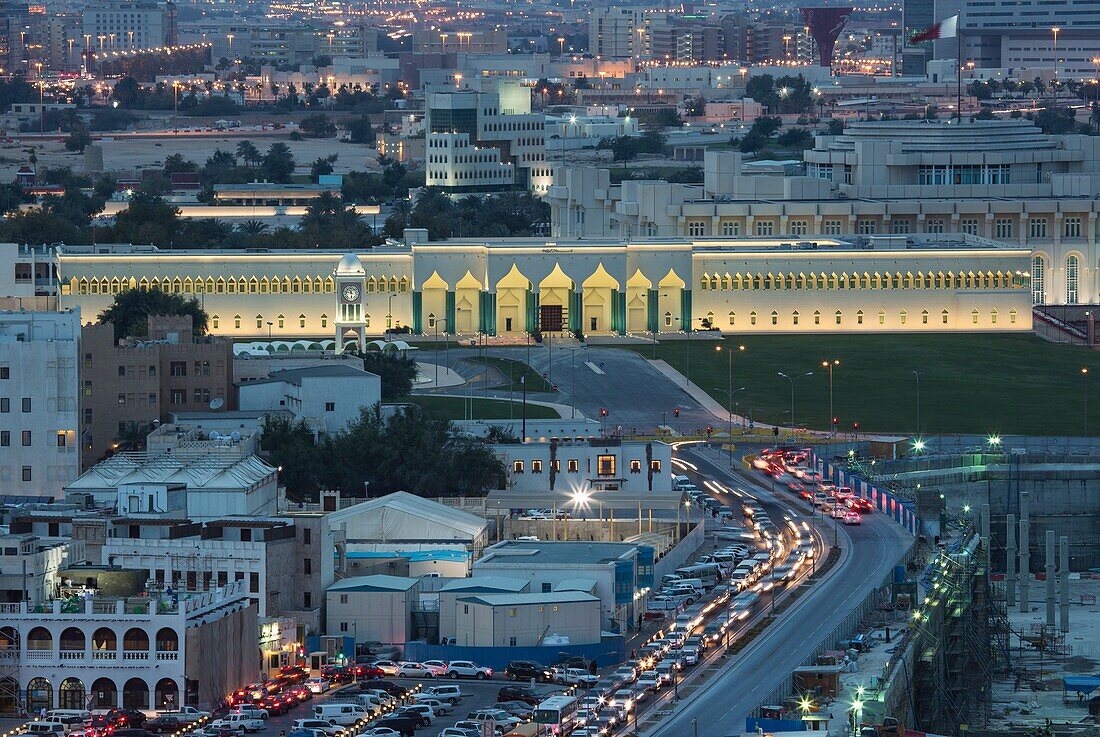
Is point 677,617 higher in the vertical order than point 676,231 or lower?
lower

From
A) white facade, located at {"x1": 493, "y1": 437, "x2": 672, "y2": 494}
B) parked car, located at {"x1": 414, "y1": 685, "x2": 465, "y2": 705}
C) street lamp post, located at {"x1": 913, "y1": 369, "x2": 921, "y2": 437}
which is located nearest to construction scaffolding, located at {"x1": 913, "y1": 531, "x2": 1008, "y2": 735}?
white facade, located at {"x1": 493, "y1": 437, "x2": 672, "y2": 494}

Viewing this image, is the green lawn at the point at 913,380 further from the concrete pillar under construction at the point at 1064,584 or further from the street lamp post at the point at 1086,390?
the concrete pillar under construction at the point at 1064,584

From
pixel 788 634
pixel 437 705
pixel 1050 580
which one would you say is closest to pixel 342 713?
pixel 437 705

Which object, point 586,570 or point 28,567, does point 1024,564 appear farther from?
Answer: point 28,567

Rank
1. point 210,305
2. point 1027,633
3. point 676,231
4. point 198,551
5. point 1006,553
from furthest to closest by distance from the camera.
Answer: point 676,231 → point 210,305 → point 1006,553 → point 1027,633 → point 198,551

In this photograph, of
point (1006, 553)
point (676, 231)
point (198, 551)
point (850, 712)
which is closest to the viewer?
point (850, 712)

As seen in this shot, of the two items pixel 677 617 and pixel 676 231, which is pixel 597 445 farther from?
pixel 676 231

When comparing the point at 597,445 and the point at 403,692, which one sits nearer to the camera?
the point at 403,692

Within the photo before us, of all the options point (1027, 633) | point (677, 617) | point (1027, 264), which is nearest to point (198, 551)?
point (677, 617)
